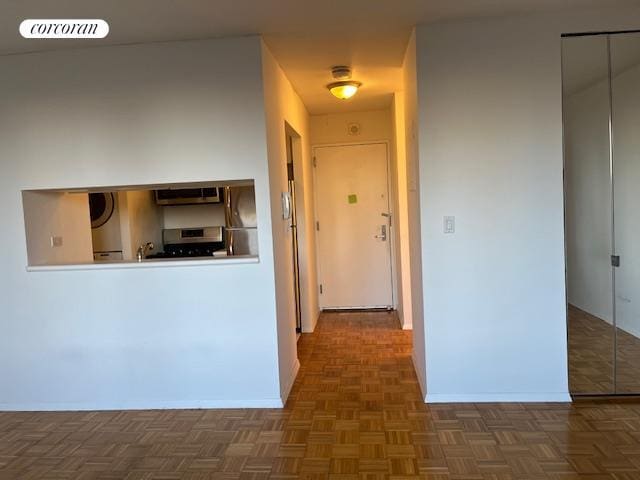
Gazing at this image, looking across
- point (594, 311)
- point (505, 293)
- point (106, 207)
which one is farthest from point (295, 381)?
point (106, 207)

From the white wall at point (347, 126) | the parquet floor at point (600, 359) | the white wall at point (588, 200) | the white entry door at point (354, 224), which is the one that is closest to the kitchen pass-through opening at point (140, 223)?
the white entry door at point (354, 224)

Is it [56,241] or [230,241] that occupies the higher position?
[56,241]

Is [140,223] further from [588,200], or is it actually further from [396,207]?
[588,200]

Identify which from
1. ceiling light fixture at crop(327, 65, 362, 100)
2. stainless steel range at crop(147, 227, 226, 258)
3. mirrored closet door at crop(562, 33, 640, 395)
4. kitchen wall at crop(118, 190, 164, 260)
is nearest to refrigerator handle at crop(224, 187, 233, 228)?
stainless steel range at crop(147, 227, 226, 258)

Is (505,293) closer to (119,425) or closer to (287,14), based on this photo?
(287,14)

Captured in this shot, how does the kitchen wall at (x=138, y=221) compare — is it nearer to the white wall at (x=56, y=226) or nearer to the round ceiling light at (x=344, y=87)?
the white wall at (x=56, y=226)

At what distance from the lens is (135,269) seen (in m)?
2.90

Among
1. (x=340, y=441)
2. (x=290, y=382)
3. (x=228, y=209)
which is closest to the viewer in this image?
(x=340, y=441)

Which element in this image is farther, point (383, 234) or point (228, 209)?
point (383, 234)

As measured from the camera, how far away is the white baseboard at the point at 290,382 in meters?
2.95

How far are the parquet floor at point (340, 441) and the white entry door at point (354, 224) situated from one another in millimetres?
2178

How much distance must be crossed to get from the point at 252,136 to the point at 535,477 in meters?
2.32

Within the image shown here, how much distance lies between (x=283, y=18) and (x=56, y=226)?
2.14 metres

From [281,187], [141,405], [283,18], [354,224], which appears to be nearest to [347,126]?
[354,224]
